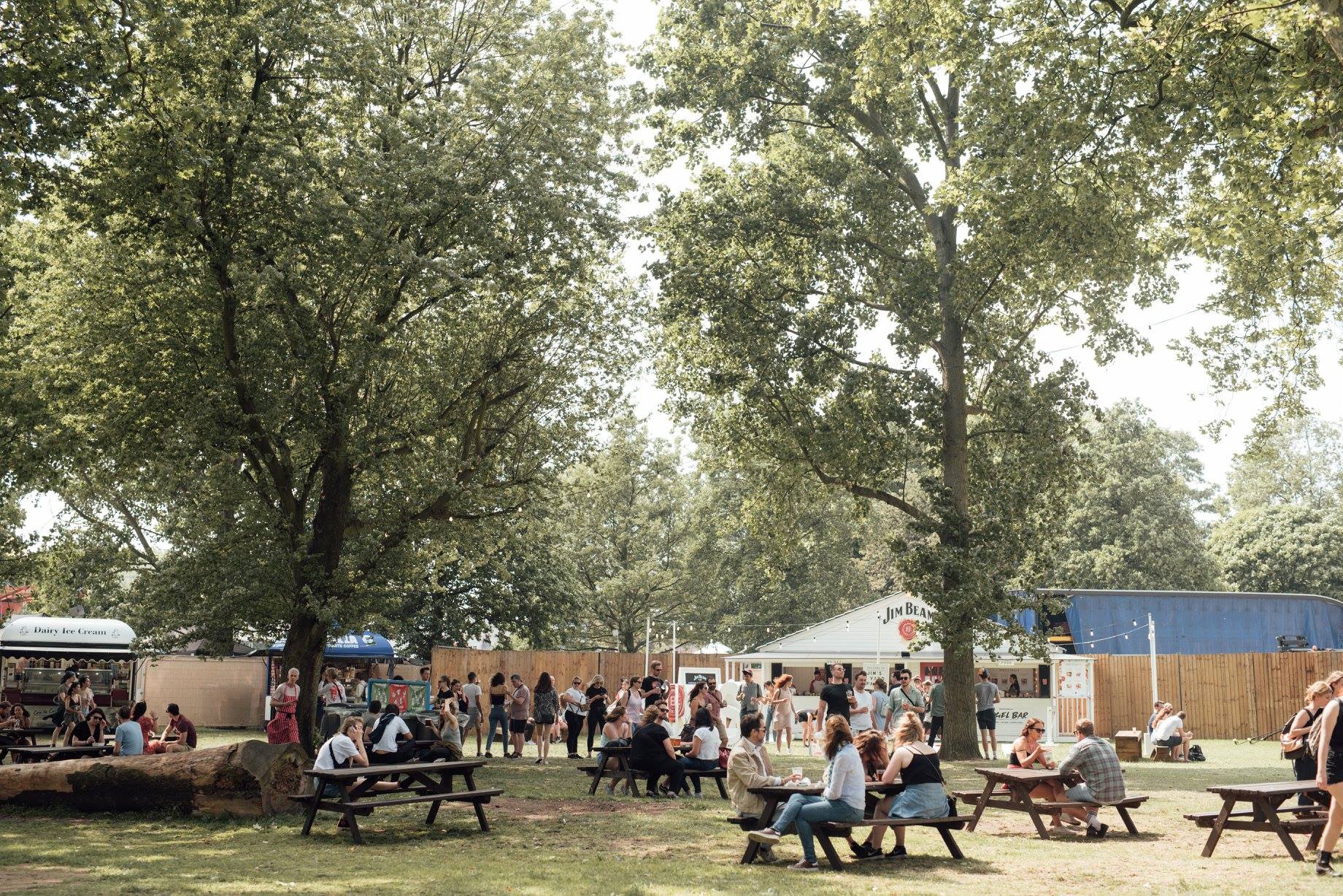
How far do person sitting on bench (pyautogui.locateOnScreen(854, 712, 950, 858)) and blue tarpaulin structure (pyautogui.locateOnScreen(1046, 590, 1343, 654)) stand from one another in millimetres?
25283

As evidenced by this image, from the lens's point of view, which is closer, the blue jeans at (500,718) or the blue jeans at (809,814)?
the blue jeans at (809,814)

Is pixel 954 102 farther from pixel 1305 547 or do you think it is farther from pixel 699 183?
pixel 1305 547

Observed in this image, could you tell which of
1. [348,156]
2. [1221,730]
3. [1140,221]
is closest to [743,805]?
[348,156]

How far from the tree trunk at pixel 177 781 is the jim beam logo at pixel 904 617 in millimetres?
20108

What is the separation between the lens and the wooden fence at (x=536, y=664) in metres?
31.8

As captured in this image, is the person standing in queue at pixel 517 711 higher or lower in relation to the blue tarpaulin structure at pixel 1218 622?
lower

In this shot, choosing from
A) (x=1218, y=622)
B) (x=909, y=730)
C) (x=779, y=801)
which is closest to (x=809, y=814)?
(x=779, y=801)

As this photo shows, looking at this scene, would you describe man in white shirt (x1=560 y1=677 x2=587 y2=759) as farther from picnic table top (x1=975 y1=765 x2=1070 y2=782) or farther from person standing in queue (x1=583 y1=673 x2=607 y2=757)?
picnic table top (x1=975 y1=765 x2=1070 y2=782)

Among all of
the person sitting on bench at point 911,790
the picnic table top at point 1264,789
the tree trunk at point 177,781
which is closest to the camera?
the picnic table top at point 1264,789

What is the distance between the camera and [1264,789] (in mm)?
9930

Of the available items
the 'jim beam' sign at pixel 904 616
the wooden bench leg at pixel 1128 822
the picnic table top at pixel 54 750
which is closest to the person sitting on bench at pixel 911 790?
the wooden bench leg at pixel 1128 822

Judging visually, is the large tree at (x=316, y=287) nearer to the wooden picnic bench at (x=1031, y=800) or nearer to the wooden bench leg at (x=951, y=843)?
the wooden picnic bench at (x=1031, y=800)

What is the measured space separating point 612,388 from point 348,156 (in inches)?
284

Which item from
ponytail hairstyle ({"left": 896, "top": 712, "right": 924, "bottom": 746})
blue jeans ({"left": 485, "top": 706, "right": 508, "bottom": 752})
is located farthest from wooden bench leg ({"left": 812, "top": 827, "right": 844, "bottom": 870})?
blue jeans ({"left": 485, "top": 706, "right": 508, "bottom": 752})
